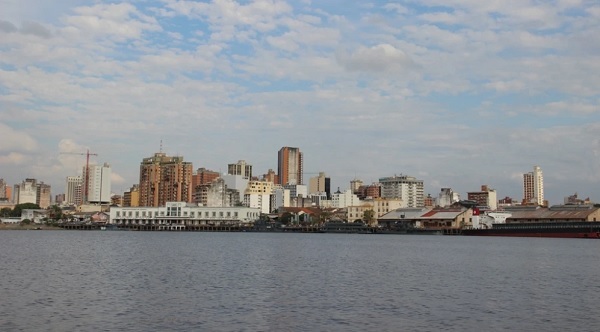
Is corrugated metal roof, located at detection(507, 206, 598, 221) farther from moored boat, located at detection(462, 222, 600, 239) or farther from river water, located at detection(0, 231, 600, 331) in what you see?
river water, located at detection(0, 231, 600, 331)

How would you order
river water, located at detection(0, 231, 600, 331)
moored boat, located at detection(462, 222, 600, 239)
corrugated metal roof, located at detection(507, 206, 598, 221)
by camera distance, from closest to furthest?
river water, located at detection(0, 231, 600, 331) → moored boat, located at detection(462, 222, 600, 239) → corrugated metal roof, located at detection(507, 206, 598, 221)

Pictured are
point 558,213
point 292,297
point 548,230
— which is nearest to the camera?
point 292,297

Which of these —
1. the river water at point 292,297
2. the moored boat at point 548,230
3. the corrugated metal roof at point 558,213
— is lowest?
the river water at point 292,297

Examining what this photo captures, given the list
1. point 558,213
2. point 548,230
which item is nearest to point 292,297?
point 548,230

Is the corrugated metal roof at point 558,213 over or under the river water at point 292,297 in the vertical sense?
over

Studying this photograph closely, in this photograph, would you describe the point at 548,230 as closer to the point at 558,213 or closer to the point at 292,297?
the point at 558,213

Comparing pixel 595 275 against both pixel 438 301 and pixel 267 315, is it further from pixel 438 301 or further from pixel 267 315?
pixel 267 315

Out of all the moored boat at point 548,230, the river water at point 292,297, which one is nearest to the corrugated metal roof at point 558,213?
the moored boat at point 548,230

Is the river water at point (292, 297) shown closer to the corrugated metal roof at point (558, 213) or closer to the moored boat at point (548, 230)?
the moored boat at point (548, 230)

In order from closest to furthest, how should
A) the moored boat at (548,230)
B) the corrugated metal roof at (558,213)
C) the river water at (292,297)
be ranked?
the river water at (292,297) < the moored boat at (548,230) < the corrugated metal roof at (558,213)

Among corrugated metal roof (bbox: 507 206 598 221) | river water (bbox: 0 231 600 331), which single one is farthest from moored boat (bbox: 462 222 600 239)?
river water (bbox: 0 231 600 331)

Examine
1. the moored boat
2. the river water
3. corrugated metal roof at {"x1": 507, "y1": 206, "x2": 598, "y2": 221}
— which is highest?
corrugated metal roof at {"x1": 507, "y1": 206, "x2": 598, "y2": 221}

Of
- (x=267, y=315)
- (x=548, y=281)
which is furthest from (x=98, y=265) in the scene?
(x=548, y=281)

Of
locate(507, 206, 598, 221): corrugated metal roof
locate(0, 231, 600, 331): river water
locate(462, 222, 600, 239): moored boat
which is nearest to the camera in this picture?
locate(0, 231, 600, 331): river water
